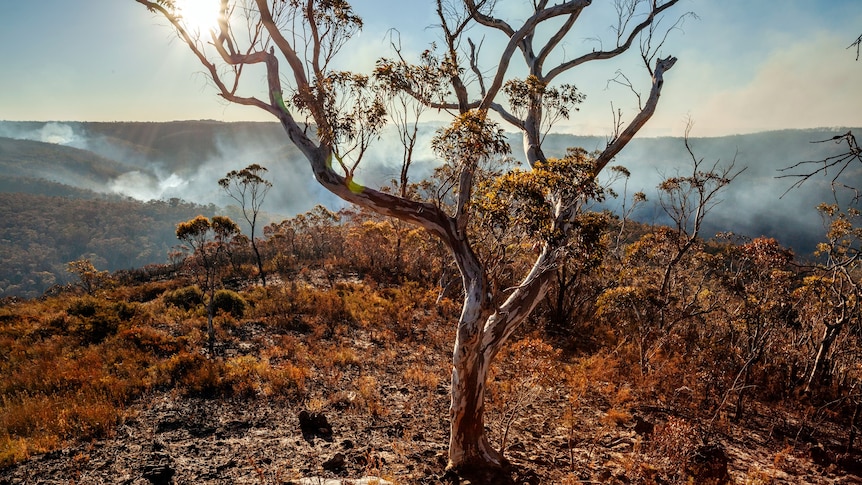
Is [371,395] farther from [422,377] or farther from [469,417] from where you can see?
[469,417]

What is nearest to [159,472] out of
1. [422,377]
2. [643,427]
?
[422,377]

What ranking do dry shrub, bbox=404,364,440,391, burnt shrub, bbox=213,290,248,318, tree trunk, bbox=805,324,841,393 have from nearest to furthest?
dry shrub, bbox=404,364,440,391 < tree trunk, bbox=805,324,841,393 < burnt shrub, bbox=213,290,248,318

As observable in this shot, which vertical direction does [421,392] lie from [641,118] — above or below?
below

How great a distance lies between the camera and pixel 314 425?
8.40m

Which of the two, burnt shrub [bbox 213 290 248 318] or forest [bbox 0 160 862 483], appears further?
burnt shrub [bbox 213 290 248 318]

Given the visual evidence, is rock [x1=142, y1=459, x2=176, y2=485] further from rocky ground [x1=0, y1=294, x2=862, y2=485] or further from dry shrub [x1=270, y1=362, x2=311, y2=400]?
dry shrub [x1=270, y1=362, x2=311, y2=400]

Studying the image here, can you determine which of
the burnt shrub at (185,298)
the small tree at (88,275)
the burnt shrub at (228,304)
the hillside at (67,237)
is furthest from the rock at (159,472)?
the hillside at (67,237)

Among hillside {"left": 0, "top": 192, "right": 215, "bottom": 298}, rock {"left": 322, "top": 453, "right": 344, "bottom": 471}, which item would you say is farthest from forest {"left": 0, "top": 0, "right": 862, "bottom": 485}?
hillside {"left": 0, "top": 192, "right": 215, "bottom": 298}

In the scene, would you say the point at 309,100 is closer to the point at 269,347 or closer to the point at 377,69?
the point at 377,69

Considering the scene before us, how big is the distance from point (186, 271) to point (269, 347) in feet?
81.1

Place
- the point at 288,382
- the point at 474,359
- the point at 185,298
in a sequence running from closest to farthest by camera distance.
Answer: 1. the point at 474,359
2. the point at 288,382
3. the point at 185,298

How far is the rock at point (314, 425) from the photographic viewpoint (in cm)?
823

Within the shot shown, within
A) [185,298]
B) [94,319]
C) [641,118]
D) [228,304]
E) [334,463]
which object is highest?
[641,118]

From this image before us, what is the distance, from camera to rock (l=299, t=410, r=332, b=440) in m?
8.23
